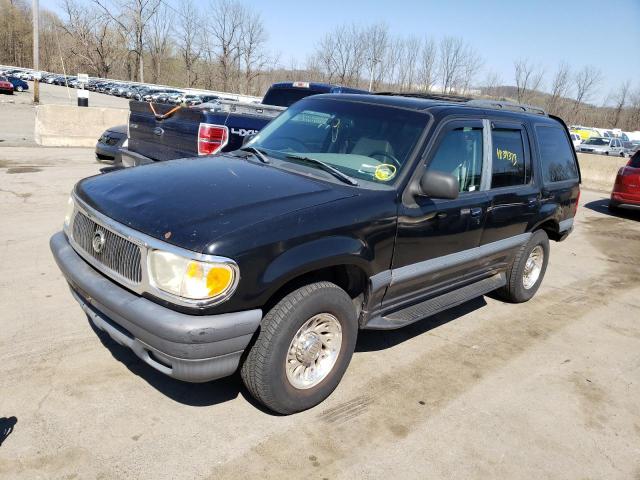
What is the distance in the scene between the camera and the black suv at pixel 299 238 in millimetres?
2633

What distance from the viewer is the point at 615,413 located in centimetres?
359

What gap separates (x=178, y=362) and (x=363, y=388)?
1.45 m

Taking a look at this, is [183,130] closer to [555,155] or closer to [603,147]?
[555,155]

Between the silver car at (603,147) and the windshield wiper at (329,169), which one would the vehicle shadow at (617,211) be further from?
the silver car at (603,147)

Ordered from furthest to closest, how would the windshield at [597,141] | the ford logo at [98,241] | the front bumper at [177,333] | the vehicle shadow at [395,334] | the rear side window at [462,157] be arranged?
the windshield at [597,141]
the vehicle shadow at [395,334]
the rear side window at [462,157]
the ford logo at [98,241]
the front bumper at [177,333]

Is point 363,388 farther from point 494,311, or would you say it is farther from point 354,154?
point 494,311

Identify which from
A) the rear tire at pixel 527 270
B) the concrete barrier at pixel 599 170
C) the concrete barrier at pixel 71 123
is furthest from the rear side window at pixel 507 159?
the concrete barrier at pixel 599 170

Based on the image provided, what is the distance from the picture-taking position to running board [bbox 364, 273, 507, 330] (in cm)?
360

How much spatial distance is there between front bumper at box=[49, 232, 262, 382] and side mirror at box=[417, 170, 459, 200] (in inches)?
58.6

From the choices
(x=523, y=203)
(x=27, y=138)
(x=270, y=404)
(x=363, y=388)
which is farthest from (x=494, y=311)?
(x=27, y=138)

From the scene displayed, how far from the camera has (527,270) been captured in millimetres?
5582

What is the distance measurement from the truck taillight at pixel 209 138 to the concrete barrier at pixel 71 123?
825 cm

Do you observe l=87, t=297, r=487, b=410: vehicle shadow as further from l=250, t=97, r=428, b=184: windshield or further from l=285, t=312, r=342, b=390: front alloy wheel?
l=250, t=97, r=428, b=184: windshield

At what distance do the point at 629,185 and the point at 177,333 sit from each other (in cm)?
1205
